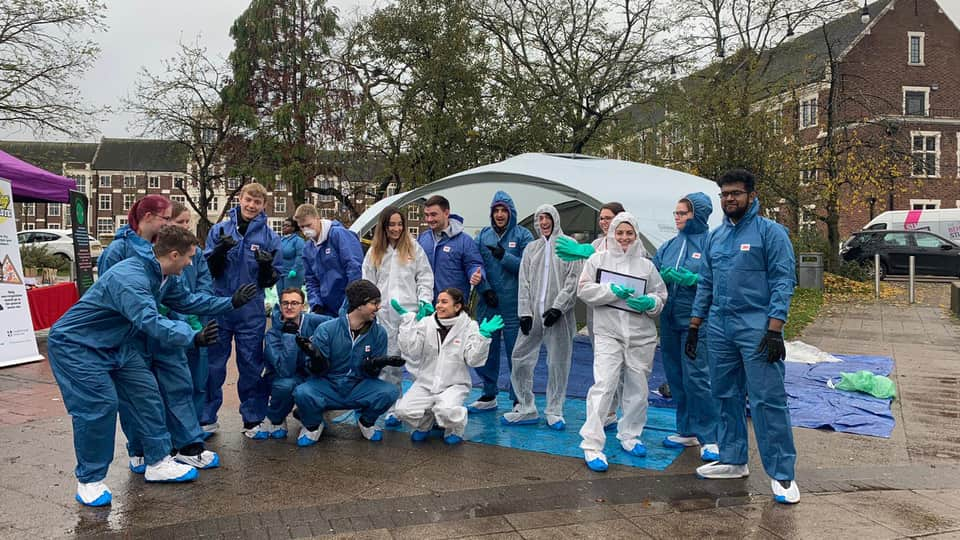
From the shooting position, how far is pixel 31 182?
9.59 meters

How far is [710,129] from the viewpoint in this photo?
687 inches

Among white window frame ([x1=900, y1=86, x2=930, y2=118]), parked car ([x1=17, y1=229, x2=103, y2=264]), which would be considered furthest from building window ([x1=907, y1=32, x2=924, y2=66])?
parked car ([x1=17, y1=229, x2=103, y2=264])

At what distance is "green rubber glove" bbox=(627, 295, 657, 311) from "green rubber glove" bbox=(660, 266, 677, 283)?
1.28 ft

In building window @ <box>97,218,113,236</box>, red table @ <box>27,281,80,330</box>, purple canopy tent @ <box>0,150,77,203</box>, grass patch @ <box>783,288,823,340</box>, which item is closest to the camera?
purple canopy tent @ <box>0,150,77,203</box>

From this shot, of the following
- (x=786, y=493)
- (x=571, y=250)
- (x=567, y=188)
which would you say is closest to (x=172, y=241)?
(x=571, y=250)

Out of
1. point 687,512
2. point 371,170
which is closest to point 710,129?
point 371,170

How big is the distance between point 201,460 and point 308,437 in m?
0.77

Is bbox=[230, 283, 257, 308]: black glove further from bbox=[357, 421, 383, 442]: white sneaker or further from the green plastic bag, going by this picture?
the green plastic bag

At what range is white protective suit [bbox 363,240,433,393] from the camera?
5711 millimetres

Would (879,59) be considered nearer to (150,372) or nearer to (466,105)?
(466,105)

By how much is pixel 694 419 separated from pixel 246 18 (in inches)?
944

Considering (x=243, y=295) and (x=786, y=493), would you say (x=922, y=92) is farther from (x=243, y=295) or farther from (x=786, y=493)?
(x=243, y=295)

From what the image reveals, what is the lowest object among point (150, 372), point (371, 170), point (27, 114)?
point (150, 372)

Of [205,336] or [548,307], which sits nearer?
[205,336]
